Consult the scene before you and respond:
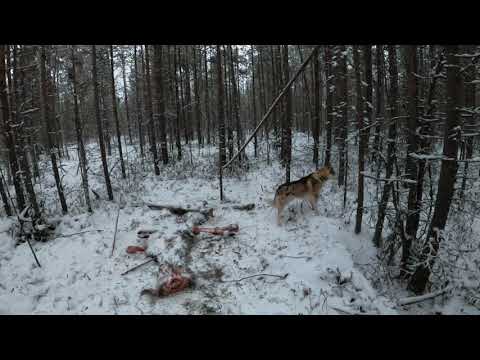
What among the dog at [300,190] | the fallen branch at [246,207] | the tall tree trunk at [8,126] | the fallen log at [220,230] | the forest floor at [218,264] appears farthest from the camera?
the fallen branch at [246,207]

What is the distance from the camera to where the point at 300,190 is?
376 inches

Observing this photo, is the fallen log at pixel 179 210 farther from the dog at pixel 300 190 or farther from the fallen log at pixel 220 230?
the dog at pixel 300 190

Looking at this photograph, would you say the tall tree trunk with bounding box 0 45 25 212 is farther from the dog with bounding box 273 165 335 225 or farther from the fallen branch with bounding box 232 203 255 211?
the dog with bounding box 273 165 335 225

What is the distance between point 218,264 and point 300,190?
388cm

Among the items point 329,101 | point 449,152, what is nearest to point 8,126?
point 449,152

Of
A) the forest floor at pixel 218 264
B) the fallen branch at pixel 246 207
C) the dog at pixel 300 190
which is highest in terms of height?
the dog at pixel 300 190

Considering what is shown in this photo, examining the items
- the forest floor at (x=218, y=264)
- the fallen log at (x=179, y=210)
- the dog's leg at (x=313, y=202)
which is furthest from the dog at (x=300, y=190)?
the fallen log at (x=179, y=210)

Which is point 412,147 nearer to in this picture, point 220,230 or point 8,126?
point 220,230

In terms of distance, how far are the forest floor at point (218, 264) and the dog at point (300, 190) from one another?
626mm

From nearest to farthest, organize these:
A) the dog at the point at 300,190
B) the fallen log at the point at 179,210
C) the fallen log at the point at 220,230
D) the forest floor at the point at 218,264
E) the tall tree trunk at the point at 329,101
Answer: the forest floor at the point at 218,264, the fallen log at the point at 220,230, the dog at the point at 300,190, the fallen log at the point at 179,210, the tall tree trunk at the point at 329,101

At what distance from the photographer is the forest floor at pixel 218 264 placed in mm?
5852
